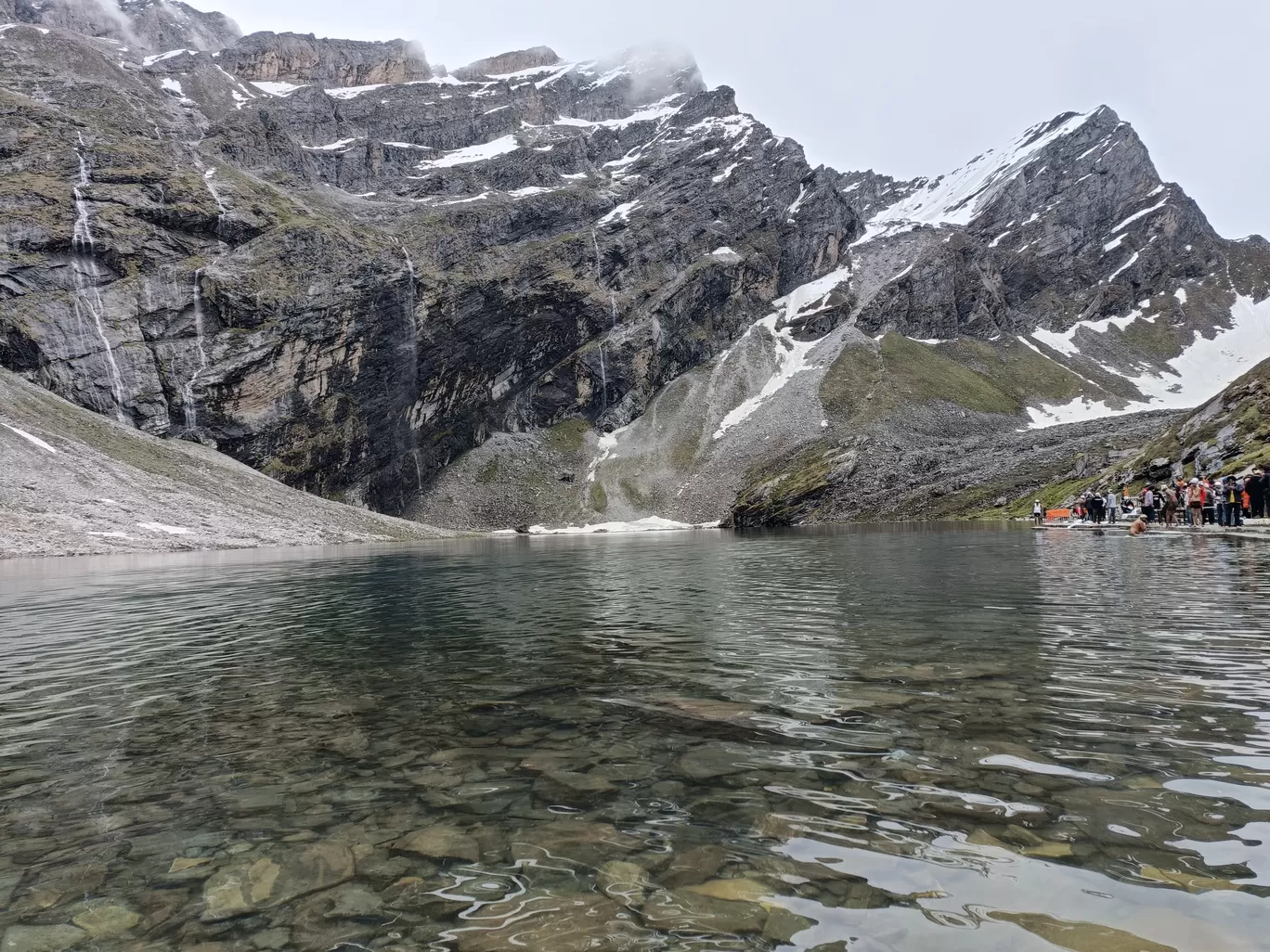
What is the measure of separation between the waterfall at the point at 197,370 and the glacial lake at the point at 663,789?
130m

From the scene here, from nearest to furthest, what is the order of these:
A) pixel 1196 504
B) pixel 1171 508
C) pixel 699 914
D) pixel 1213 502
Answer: pixel 699 914
pixel 1213 502
pixel 1196 504
pixel 1171 508

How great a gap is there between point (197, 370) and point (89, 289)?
2216cm

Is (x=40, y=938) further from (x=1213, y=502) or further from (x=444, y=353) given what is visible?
(x=444, y=353)

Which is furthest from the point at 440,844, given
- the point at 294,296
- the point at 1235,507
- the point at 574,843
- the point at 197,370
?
the point at 294,296

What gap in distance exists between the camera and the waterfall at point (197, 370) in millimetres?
129000

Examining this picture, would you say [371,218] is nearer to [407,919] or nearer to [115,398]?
[115,398]

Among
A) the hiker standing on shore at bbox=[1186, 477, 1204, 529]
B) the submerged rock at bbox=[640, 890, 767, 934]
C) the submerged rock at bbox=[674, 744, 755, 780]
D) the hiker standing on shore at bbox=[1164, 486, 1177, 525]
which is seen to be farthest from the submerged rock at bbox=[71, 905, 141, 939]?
the hiker standing on shore at bbox=[1164, 486, 1177, 525]

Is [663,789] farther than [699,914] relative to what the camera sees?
Yes

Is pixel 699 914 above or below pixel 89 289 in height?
below

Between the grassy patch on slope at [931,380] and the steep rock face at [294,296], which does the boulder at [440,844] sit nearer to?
the steep rock face at [294,296]

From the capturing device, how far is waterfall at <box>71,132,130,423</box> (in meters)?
123

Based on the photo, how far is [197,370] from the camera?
131m

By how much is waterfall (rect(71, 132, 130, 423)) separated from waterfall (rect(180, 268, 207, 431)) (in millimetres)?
9276

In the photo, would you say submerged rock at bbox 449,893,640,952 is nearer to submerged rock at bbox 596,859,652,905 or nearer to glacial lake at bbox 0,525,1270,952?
glacial lake at bbox 0,525,1270,952
